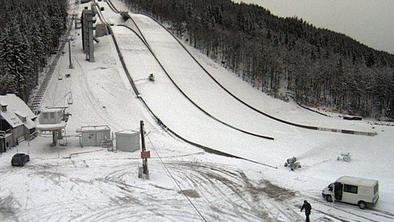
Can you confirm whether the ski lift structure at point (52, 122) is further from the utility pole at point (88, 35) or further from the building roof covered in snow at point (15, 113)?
the utility pole at point (88, 35)

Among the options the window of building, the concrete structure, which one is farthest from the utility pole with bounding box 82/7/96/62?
the window of building

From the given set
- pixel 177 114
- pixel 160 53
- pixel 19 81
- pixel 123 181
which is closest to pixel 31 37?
pixel 19 81

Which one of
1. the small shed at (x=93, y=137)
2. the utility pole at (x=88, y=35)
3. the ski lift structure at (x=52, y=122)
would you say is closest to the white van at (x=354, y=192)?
the small shed at (x=93, y=137)

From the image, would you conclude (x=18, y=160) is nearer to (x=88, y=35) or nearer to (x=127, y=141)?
(x=127, y=141)

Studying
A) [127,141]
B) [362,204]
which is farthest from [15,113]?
[362,204]

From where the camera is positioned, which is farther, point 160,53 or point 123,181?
point 160,53

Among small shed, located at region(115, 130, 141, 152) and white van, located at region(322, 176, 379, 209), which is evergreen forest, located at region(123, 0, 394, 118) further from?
white van, located at region(322, 176, 379, 209)

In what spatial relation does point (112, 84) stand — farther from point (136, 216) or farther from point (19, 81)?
point (136, 216)
